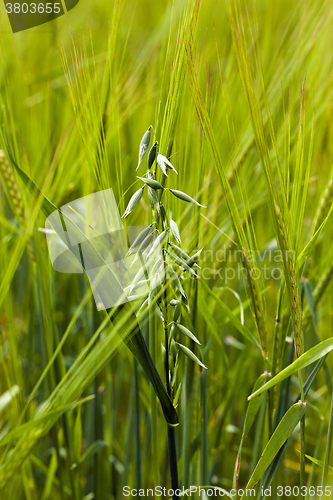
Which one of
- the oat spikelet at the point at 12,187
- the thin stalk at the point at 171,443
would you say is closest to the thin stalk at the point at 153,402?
the thin stalk at the point at 171,443

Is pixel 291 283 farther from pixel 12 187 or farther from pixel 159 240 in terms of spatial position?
pixel 12 187

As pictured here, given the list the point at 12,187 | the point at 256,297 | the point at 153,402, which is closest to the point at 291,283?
the point at 256,297

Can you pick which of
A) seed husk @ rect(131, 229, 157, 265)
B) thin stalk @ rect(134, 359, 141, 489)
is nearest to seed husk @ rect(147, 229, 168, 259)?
seed husk @ rect(131, 229, 157, 265)

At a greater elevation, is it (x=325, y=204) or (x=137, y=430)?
(x=325, y=204)

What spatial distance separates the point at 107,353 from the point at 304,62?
43 centimetres

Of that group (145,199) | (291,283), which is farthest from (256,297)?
(145,199)

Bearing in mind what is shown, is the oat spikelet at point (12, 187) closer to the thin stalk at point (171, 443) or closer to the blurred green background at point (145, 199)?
the blurred green background at point (145, 199)

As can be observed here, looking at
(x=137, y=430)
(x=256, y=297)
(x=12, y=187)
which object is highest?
(x=12, y=187)

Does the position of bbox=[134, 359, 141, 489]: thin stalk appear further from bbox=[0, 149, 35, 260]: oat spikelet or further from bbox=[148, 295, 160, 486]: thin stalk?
bbox=[0, 149, 35, 260]: oat spikelet

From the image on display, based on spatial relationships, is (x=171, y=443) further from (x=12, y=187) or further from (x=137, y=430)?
(x=12, y=187)

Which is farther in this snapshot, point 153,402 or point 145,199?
point 145,199

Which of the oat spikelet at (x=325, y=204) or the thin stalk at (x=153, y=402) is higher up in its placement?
the oat spikelet at (x=325, y=204)

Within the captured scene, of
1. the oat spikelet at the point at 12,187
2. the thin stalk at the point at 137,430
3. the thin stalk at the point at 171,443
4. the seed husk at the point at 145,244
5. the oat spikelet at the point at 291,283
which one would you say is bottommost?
the thin stalk at the point at 137,430

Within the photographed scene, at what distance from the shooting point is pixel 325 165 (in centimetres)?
45
